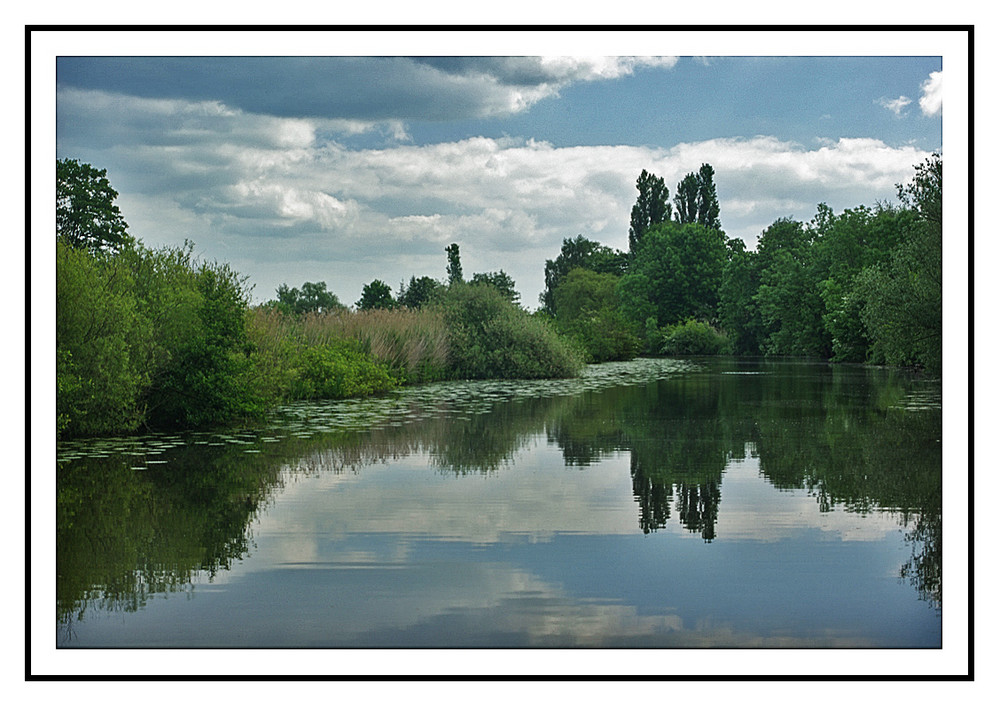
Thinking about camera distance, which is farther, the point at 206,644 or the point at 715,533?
the point at 715,533

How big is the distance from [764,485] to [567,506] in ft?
6.82

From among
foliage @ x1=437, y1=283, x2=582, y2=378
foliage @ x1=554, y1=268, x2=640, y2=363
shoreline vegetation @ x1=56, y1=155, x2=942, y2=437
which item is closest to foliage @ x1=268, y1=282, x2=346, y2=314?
shoreline vegetation @ x1=56, y1=155, x2=942, y2=437

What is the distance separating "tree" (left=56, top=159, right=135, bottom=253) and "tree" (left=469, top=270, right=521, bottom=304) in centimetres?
1713

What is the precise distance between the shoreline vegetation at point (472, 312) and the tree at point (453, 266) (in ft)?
0.24

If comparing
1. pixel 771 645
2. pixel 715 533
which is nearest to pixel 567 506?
pixel 715 533

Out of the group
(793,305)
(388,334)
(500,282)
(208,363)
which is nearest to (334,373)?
(388,334)

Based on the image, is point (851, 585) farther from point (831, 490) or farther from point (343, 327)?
point (343, 327)

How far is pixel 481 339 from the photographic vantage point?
92.0ft

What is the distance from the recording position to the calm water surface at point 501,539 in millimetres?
4547

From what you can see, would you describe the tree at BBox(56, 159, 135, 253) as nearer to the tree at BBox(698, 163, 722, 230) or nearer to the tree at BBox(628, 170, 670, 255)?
the tree at BBox(628, 170, 670, 255)

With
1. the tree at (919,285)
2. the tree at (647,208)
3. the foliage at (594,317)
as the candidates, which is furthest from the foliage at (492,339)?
the tree at (647,208)

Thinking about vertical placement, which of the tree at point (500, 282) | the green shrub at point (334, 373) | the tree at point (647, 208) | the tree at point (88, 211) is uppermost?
the tree at point (647, 208)

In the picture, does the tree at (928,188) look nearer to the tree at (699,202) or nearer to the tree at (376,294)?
the tree at (376,294)

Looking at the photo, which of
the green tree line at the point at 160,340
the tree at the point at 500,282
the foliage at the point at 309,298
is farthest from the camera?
the tree at the point at 500,282
